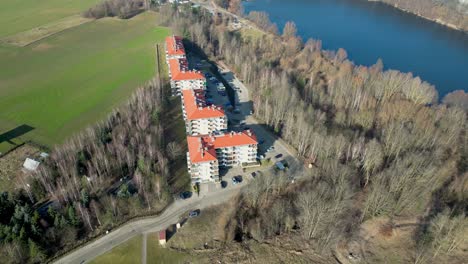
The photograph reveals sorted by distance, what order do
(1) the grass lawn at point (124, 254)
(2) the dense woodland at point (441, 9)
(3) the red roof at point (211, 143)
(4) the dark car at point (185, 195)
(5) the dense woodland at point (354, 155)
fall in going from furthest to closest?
(2) the dense woodland at point (441, 9) → (3) the red roof at point (211, 143) → (4) the dark car at point (185, 195) → (5) the dense woodland at point (354, 155) → (1) the grass lawn at point (124, 254)

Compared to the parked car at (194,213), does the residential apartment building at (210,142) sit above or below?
above

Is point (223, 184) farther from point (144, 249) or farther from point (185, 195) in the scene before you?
point (144, 249)

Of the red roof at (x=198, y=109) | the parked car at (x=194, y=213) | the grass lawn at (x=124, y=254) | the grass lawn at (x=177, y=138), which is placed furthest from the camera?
the red roof at (x=198, y=109)

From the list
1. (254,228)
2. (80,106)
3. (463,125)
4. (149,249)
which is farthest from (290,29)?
(149,249)

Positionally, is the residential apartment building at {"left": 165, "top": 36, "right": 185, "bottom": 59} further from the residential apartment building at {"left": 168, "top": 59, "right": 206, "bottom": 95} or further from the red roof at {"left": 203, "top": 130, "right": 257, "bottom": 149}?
the red roof at {"left": 203, "top": 130, "right": 257, "bottom": 149}

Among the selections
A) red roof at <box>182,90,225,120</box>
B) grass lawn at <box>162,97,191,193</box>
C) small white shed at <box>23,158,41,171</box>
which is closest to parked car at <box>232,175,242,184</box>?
grass lawn at <box>162,97,191,193</box>

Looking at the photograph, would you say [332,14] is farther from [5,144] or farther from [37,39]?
[5,144]

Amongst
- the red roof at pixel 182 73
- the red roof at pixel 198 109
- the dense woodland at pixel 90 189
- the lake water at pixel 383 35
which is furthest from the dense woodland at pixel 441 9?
the dense woodland at pixel 90 189

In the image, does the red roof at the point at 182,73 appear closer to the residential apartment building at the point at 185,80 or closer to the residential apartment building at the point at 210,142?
the residential apartment building at the point at 185,80
